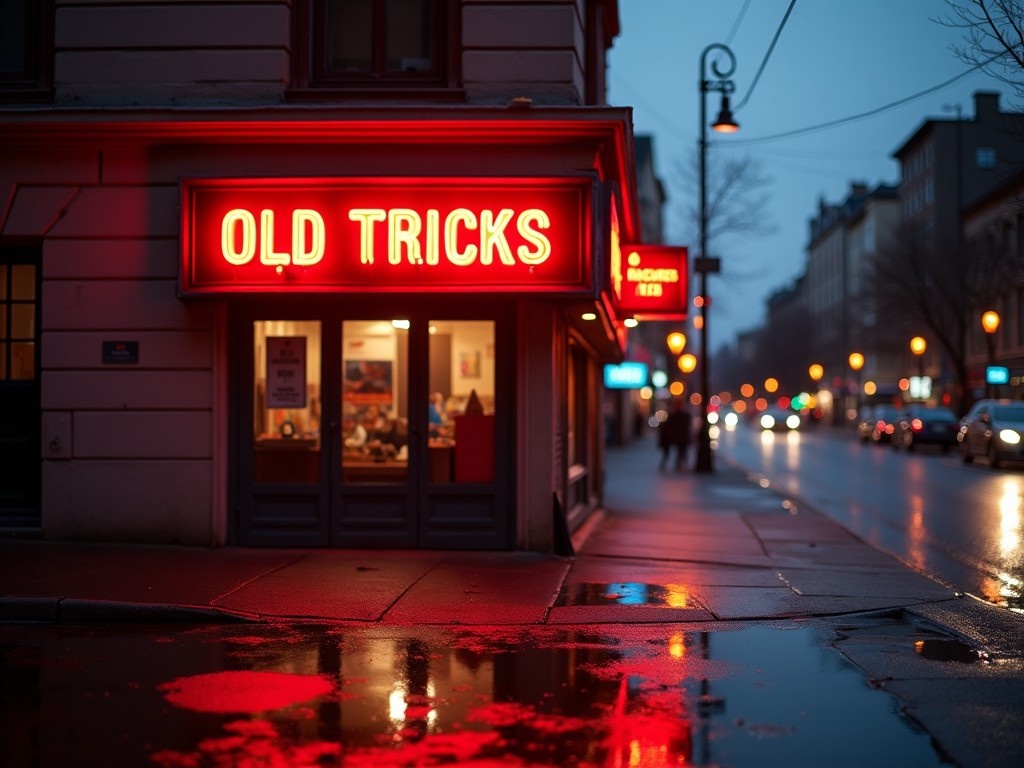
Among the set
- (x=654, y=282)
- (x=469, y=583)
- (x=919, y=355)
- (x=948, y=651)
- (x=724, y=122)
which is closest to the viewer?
(x=948, y=651)

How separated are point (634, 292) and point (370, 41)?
19.7 feet

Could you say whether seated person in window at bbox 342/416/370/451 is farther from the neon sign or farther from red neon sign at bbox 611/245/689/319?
the neon sign

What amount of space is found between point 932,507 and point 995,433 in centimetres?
1167

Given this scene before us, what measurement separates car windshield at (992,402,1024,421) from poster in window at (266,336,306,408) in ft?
78.5

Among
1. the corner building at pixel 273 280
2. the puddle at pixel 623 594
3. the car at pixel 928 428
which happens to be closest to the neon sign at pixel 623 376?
the car at pixel 928 428

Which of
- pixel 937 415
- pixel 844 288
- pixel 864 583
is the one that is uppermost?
pixel 844 288

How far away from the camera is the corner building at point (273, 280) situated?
11.5m

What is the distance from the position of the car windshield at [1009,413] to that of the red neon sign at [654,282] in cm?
1762

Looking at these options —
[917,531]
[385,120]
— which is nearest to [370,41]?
[385,120]

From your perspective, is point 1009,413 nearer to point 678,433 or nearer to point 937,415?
point 678,433

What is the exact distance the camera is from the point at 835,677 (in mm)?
7000

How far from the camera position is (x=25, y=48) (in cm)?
1247

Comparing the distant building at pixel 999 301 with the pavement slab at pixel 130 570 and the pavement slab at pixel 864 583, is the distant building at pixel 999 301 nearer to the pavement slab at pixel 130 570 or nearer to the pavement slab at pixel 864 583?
the pavement slab at pixel 864 583

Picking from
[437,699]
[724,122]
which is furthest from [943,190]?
[437,699]
